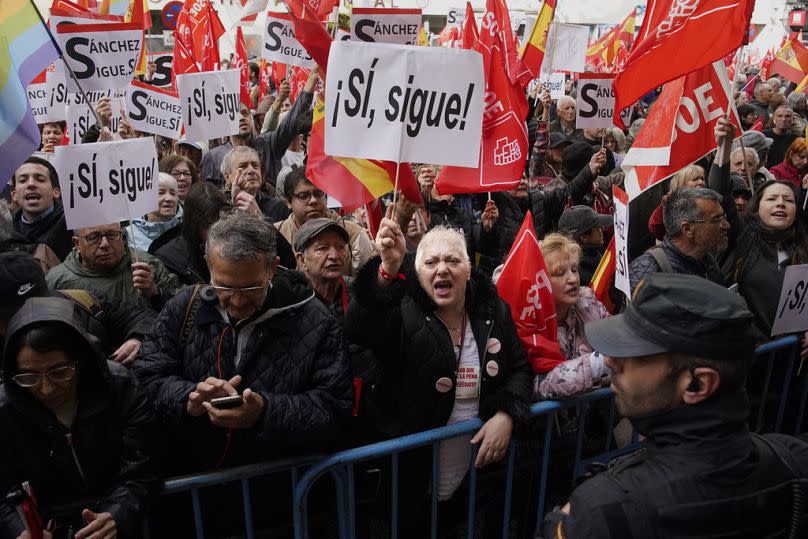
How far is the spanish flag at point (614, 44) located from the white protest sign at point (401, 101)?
9426 millimetres

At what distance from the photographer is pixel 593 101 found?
7.24m

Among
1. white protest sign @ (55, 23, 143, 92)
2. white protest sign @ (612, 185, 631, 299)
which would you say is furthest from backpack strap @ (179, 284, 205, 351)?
white protest sign @ (55, 23, 143, 92)

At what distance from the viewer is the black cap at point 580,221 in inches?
187

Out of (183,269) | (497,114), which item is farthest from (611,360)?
(497,114)

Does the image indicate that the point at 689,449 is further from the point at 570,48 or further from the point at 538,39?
the point at 570,48

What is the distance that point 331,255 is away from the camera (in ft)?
11.2

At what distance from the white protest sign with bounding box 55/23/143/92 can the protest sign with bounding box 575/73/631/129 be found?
4.30 m

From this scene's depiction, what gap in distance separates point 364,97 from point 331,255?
0.78m

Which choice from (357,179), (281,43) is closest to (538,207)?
(357,179)

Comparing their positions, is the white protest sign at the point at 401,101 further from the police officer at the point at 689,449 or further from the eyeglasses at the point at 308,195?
the police officer at the point at 689,449

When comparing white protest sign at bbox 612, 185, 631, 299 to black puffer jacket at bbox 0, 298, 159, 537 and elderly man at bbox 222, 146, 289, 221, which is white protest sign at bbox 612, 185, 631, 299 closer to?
black puffer jacket at bbox 0, 298, 159, 537

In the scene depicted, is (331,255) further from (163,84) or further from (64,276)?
(163,84)

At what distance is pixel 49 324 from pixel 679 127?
371 cm

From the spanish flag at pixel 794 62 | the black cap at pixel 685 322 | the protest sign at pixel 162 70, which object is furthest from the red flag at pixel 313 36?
the spanish flag at pixel 794 62
